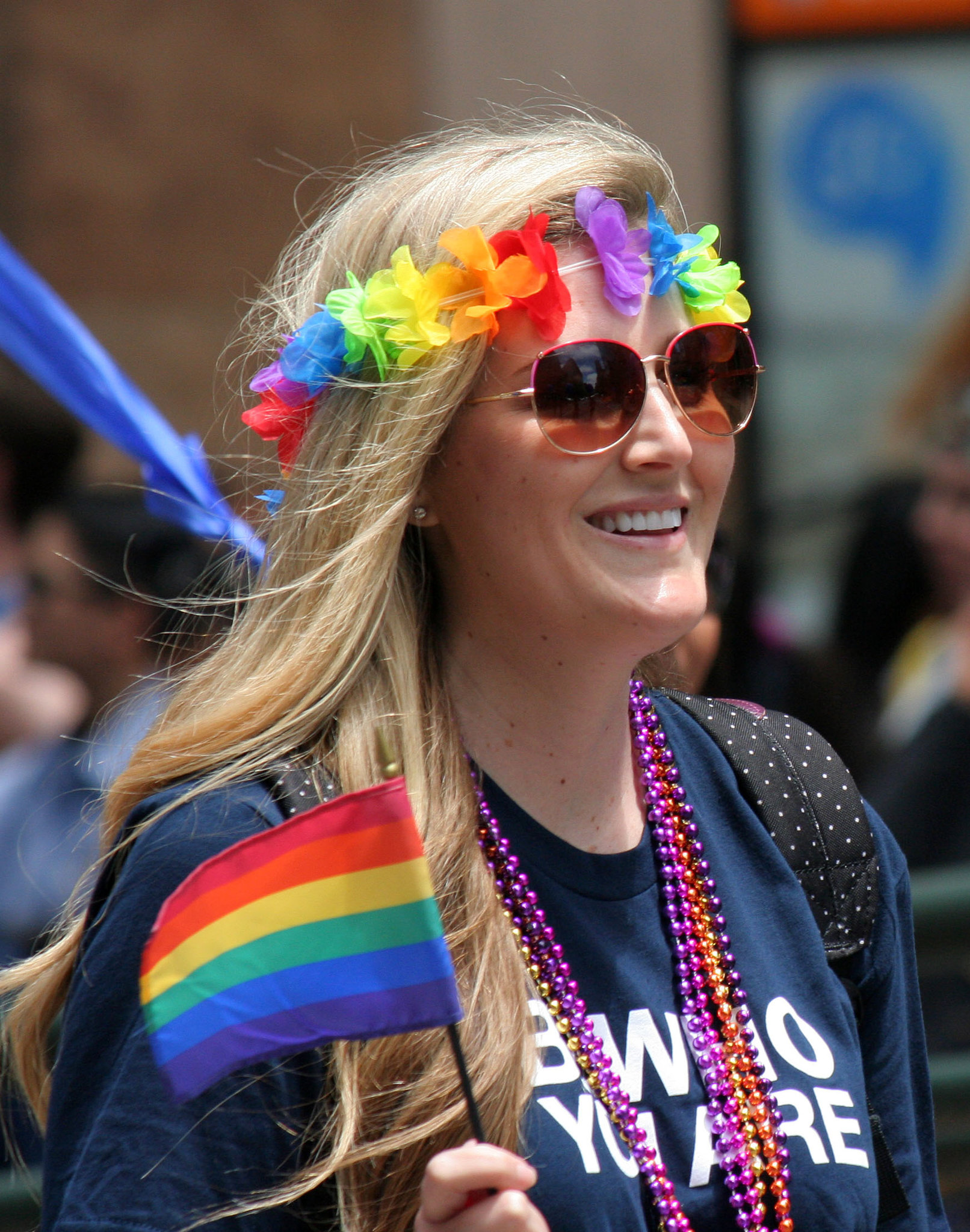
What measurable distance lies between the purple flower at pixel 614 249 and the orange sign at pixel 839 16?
5480mm

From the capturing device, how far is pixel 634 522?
2025mm

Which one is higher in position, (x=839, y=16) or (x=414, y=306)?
(x=414, y=306)

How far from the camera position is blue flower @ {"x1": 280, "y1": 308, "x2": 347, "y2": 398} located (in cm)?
205

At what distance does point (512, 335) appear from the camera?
2.00 meters

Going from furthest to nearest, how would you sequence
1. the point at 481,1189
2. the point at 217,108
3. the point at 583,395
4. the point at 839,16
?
the point at 839,16 < the point at 217,108 < the point at 583,395 < the point at 481,1189

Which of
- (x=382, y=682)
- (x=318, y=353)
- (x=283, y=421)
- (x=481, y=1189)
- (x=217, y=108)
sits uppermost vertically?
(x=318, y=353)

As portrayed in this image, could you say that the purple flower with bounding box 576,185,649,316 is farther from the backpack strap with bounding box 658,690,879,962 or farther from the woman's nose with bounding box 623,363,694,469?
the backpack strap with bounding box 658,690,879,962

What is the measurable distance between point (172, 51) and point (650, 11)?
2017mm

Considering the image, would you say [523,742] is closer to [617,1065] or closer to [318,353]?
[617,1065]

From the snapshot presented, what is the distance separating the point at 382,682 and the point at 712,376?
58 centimetres

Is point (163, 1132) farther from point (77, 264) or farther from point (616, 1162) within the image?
point (77, 264)

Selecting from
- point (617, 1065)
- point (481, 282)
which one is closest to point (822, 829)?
point (617, 1065)

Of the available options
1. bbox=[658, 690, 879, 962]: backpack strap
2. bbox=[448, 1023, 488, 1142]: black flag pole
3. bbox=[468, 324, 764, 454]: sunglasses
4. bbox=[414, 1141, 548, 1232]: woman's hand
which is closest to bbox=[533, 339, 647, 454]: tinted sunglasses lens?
bbox=[468, 324, 764, 454]: sunglasses

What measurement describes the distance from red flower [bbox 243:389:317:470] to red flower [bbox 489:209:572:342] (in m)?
0.33
